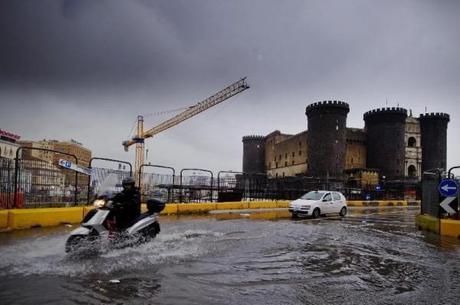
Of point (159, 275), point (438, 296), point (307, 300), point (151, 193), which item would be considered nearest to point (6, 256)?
point (159, 275)

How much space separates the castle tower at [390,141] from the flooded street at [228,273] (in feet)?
204

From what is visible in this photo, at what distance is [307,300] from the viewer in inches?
209

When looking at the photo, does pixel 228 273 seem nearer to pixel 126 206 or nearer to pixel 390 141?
→ pixel 126 206

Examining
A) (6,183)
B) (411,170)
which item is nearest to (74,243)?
(6,183)

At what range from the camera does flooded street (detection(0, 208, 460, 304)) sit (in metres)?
5.31

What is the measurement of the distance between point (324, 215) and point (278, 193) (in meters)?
10.9

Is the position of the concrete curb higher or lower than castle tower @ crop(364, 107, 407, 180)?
lower

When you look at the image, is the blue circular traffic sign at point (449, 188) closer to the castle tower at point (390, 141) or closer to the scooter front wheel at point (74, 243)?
the scooter front wheel at point (74, 243)

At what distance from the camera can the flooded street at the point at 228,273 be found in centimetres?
531

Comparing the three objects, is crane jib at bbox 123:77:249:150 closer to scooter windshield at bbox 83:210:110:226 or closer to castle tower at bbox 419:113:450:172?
castle tower at bbox 419:113:450:172

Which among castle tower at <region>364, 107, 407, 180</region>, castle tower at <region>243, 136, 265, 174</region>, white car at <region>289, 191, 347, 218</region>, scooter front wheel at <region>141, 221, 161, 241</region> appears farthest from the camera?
castle tower at <region>243, 136, 265, 174</region>

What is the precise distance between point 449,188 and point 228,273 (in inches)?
343

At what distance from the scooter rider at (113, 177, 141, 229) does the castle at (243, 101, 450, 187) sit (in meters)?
55.5

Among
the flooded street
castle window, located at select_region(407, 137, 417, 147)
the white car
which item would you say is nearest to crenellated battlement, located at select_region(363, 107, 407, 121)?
castle window, located at select_region(407, 137, 417, 147)
